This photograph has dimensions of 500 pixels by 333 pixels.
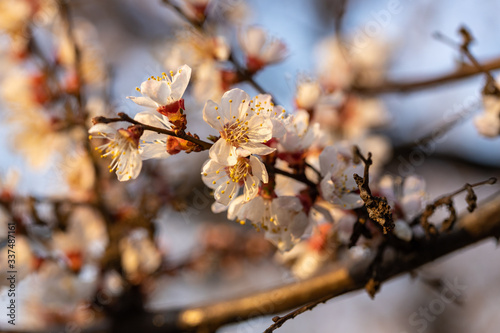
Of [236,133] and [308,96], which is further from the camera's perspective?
[308,96]

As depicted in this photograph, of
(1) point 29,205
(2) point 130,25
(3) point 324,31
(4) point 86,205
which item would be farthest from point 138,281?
(2) point 130,25

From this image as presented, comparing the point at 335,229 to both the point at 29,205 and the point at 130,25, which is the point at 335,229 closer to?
the point at 29,205

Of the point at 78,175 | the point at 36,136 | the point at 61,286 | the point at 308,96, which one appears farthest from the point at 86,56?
the point at 308,96

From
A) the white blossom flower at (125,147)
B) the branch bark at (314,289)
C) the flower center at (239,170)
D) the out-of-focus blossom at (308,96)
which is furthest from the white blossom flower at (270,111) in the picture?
the out-of-focus blossom at (308,96)

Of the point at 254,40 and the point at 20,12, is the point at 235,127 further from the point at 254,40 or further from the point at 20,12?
the point at 20,12

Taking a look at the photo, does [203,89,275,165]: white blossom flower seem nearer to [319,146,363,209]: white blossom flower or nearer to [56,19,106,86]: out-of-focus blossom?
[319,146,363,209]: white blossom flower
